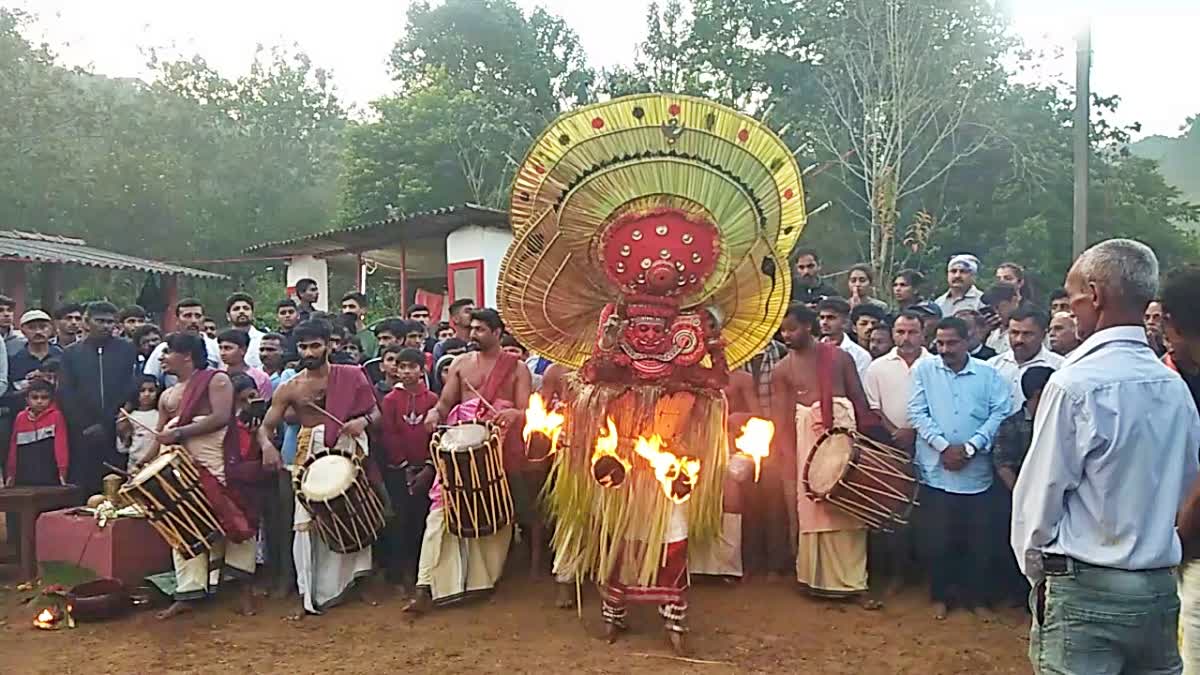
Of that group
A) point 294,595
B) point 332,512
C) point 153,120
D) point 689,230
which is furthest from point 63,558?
point 153,120

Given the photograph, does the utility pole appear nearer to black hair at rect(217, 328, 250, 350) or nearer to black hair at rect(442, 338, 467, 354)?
black hair at rect(442, 338, 467, 354)

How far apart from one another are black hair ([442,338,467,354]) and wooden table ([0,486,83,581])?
263 centimetres

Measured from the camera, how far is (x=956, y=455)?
232 inches

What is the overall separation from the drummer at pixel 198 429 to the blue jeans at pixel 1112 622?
483cm

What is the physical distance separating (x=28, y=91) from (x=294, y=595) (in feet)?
78.3

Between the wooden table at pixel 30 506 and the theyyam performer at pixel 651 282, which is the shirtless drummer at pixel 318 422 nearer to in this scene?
the theyyam performer at pixel 651 282

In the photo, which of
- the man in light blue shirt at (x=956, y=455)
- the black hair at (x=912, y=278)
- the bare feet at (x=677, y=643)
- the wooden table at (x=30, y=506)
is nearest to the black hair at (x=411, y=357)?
the bare feet at (x=677, y=643)

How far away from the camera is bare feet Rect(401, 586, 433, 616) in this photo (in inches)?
242

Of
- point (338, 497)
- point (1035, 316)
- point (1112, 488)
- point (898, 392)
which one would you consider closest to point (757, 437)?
point (898, 392)

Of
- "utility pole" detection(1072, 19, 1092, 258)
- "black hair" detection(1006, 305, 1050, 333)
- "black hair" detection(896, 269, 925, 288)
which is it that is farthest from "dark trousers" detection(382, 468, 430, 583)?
"utility pole" detection(1072, 19, 1092, 258)

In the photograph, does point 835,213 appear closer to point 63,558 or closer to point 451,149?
point 451,149

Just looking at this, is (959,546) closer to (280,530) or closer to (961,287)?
(961,287)

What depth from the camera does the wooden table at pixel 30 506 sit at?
6758 millimetres

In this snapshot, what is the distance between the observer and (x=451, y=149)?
2561 cm
